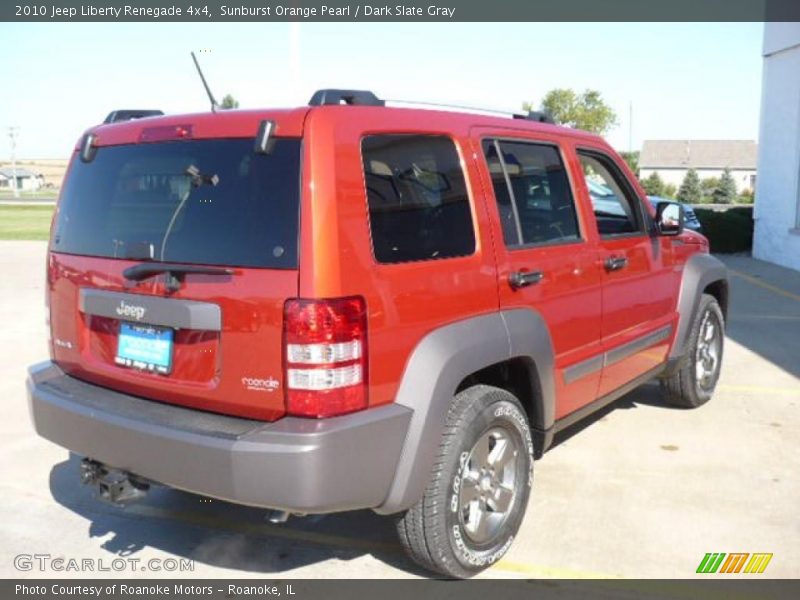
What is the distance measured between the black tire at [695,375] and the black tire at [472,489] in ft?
7.38

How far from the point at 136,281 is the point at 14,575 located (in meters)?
1.53

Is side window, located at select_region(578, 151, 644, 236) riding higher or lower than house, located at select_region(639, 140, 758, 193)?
lower

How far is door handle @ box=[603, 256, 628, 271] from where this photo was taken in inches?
163

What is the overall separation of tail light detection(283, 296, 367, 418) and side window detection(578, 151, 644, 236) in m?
2.31

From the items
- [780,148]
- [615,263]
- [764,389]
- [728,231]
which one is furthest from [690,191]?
[615,263]

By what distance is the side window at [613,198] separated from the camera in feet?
14.8

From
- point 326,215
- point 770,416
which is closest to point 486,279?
point 326,215

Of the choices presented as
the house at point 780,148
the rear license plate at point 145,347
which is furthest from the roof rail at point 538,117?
the house at point 780,148

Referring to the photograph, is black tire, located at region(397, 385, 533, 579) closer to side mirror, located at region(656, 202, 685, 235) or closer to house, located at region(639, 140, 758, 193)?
side mirror, located at region(656, 202, 685, 235)

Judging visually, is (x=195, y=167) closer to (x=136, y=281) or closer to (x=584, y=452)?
(x=136, y=281)

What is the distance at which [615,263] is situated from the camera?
4199 millimetres

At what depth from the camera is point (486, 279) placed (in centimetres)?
322
